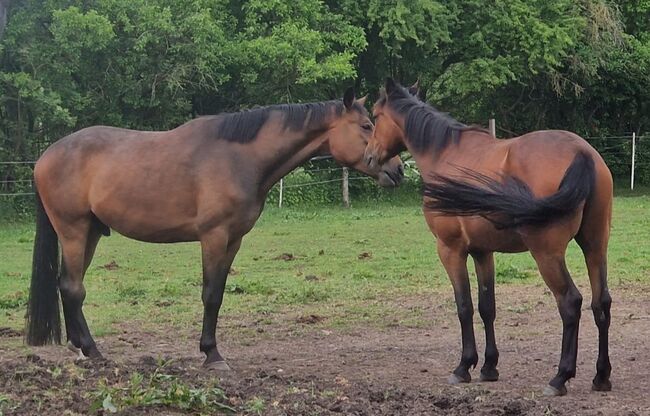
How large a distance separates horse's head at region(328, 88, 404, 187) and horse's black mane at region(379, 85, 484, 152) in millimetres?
217

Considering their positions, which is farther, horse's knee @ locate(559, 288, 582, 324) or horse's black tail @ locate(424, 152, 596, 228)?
horse's knee @ locate(559, 288, 582, 324)

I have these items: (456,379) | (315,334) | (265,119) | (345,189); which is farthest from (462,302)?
(345,189)

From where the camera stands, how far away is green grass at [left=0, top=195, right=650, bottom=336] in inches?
346

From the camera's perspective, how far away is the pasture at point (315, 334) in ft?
15.1

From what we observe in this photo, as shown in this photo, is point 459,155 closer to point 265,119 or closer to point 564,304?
point 564,304

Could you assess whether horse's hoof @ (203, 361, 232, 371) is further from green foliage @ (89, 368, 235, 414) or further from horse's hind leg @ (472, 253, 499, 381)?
horse's hind leg @ (472, 253, 499, 381)

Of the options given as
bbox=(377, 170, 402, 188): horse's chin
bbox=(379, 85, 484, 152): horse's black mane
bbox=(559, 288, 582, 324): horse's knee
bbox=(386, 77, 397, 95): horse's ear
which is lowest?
bbox=(559, 288, 582, 324): horse's knee

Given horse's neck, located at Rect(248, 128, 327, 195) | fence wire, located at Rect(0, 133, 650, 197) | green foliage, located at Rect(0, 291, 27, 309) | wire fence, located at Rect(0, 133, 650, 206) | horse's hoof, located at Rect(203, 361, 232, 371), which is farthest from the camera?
fence wire, located at Rect(0, 133, 650, 197)

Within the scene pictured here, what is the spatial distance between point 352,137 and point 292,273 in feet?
15.6

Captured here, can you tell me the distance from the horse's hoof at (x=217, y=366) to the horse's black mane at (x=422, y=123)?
2.15 m

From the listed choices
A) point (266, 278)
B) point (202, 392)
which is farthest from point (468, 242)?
point (266, 278)

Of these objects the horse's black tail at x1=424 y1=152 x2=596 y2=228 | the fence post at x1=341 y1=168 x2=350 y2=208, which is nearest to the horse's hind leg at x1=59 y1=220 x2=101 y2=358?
the horse's black tail at x1=424 y1=152 x2=596 y2=228

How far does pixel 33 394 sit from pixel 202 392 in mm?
865

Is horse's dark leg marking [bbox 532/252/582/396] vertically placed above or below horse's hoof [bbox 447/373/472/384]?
above
